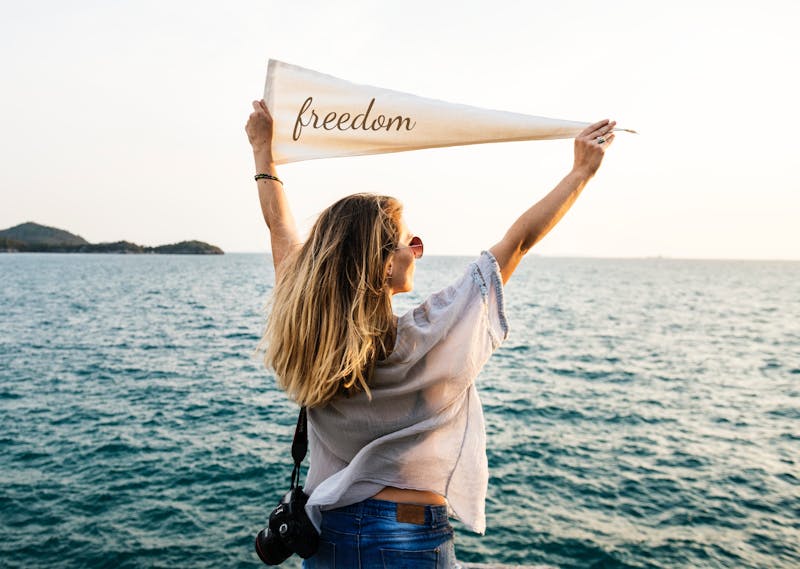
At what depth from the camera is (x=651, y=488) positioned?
10.7 meters

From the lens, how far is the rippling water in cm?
855

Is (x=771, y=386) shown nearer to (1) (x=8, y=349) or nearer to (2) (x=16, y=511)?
(2) (x=16, y=511)

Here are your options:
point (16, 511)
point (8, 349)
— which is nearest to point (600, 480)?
point (16, 511)

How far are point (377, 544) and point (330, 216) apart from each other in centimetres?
102

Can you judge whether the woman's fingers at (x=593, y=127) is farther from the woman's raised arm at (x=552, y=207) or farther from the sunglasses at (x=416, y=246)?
the sunglasses at (x=416, y=246)

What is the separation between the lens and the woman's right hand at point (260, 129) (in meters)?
2.36

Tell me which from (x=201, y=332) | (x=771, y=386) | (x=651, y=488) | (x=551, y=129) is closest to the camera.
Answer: (x=551, y=129)

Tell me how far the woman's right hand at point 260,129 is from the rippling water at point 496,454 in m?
0.72

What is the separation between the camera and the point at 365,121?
2211mm

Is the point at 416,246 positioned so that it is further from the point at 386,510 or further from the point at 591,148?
the point at 386,510

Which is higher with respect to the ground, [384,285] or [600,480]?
[384,285]

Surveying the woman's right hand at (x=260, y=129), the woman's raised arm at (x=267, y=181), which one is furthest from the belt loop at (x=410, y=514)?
the woman's right hand at (x=260, y=129)

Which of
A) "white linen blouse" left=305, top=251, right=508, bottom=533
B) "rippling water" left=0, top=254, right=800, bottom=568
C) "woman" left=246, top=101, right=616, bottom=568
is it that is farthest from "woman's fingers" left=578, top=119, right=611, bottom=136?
"rippling water" left=0, top=254, right=800, bottom=568

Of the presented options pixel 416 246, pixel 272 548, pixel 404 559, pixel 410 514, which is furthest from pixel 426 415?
pixel 272 548
